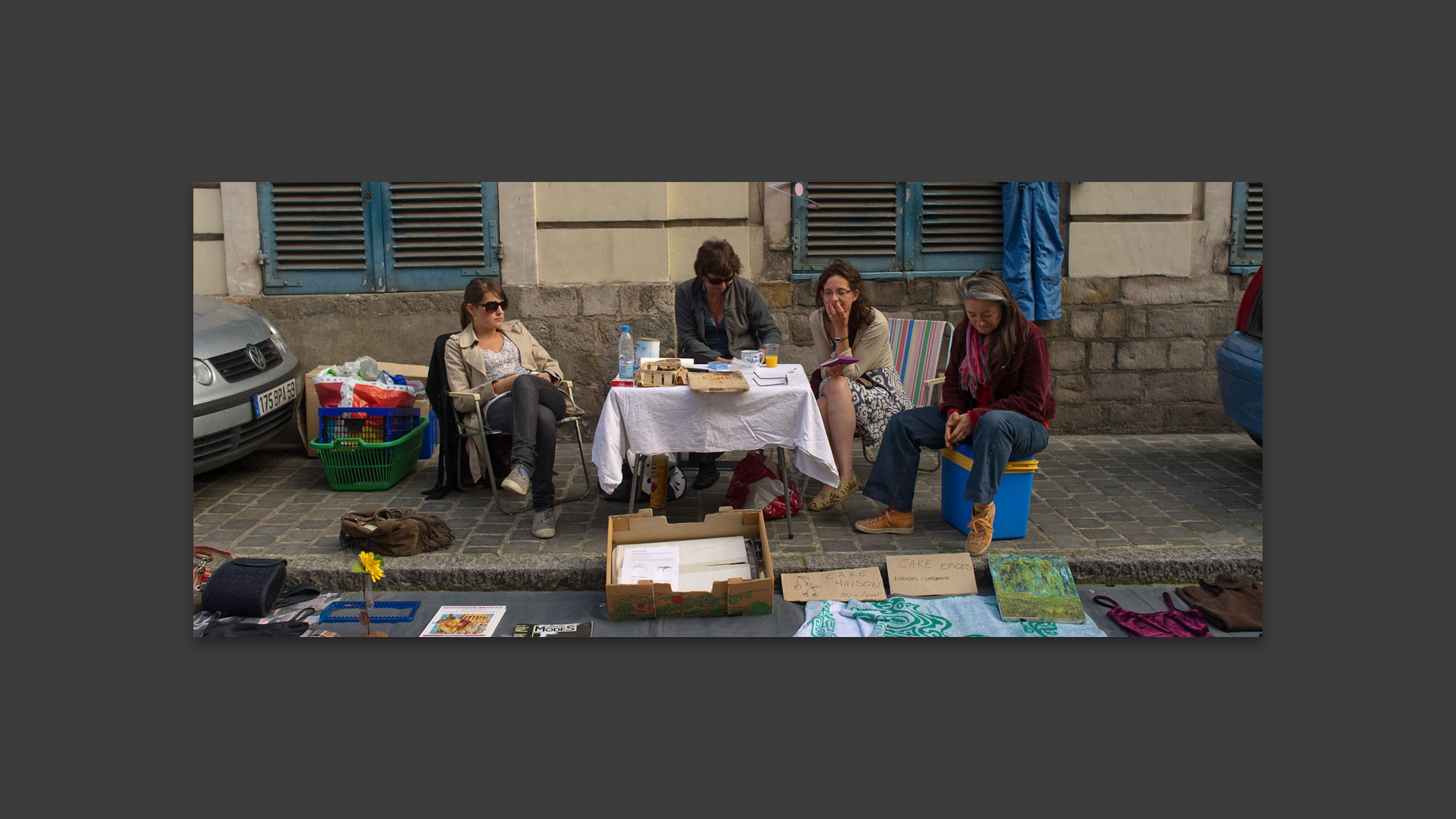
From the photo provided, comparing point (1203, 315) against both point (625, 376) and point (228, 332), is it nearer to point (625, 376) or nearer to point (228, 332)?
point (625, 376)

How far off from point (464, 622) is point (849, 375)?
8.61 ft

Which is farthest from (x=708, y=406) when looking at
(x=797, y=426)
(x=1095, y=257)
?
(x=1095, y=257)

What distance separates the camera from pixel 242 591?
445 cm

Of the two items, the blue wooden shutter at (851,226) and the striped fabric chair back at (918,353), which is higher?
the blue wooden shutter at (851,226)

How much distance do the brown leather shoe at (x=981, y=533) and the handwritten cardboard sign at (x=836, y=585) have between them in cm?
54

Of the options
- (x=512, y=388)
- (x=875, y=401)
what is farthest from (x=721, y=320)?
(x=512, y=388)

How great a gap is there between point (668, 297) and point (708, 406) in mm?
2584

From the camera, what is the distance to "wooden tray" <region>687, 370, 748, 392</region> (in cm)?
A: 504

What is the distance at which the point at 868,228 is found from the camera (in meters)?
7.65

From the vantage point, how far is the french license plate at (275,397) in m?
6.23

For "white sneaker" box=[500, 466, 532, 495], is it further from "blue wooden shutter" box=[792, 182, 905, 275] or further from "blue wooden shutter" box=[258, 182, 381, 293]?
"blue wooden shutter" box=[792, 182, 905, 275]

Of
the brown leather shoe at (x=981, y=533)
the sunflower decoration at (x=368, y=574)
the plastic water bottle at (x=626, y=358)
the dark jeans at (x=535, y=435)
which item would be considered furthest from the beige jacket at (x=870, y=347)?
the sunflower decoration at (x=368, y=574)

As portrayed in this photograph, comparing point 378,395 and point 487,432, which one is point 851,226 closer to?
point 487,432

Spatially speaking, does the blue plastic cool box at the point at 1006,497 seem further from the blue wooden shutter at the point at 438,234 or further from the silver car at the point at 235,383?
the silver car at the point at 235,383
